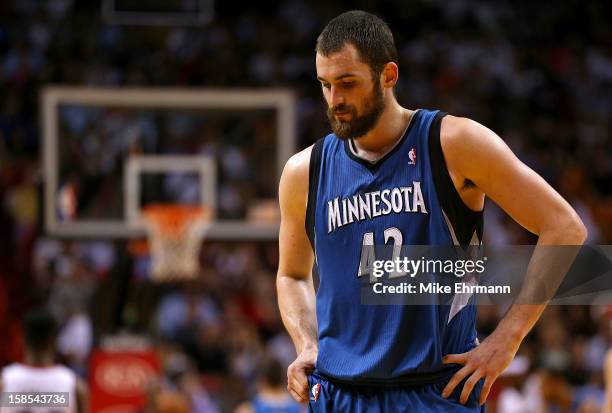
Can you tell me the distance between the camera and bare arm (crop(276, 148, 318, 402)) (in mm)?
3717

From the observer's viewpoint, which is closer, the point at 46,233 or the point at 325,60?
the point at 325,60

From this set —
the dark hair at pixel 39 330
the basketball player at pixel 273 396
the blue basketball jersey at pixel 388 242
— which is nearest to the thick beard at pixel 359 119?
the blue basketball jersey at pixel 388 242

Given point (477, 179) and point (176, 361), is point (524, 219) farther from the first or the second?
point (176, 361)

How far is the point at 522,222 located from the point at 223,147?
26.7 ft

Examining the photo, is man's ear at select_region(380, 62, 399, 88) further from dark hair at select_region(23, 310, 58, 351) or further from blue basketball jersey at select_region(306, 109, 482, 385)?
dark hair at select_region(23, 310, 58, 351)

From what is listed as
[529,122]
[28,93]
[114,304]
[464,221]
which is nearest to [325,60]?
[464,221]

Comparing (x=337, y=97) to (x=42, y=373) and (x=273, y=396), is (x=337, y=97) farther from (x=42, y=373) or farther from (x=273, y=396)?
(x=273, y=396)

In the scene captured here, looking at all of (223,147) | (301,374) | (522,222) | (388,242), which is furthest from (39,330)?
(223,147)

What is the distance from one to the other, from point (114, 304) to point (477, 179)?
9.41 metres

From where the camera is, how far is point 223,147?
11297 mm

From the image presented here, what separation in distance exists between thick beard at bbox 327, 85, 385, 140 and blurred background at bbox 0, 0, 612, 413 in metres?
5.78

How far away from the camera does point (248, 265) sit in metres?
13.4

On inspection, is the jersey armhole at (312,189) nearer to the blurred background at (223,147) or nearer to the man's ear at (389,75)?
the man's ear at (389,75)

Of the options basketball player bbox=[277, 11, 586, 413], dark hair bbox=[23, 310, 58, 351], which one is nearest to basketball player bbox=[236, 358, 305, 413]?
dark hair bbox=[23, 310, 58, 351]
